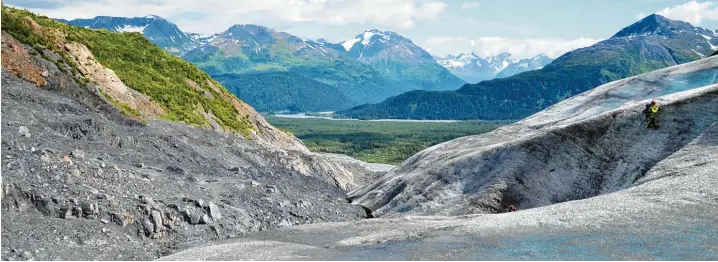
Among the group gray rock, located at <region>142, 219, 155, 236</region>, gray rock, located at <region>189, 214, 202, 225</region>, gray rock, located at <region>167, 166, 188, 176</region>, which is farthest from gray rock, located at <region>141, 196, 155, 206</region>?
gray rock, located at <region>167, 166, 188, 176</region>

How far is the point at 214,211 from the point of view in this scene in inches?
1481

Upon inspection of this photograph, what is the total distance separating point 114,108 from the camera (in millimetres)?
54250

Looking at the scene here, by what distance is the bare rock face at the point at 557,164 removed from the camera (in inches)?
1781

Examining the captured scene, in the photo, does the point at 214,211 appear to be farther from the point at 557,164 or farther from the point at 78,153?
the point at 557,164

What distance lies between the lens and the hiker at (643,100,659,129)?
47.5 metres

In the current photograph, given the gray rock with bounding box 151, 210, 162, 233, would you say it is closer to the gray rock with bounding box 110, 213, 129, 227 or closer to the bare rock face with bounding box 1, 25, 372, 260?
→ the bare rock face with bounding box 1, 25, 372, 260

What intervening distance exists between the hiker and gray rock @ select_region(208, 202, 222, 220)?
34471mm

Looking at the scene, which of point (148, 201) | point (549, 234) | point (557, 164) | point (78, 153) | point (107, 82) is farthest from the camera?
point (107, 82)

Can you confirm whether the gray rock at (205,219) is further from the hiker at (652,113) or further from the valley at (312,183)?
the hiker at (652,113)

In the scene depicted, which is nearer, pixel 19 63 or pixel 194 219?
pixel 194 219

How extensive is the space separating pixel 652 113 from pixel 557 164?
883 cm

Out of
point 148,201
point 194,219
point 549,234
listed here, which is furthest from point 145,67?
point 549,234

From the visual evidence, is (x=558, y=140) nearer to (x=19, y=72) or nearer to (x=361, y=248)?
(x=361, y=248)

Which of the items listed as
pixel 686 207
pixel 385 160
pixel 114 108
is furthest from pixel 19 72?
pixel 385 160
